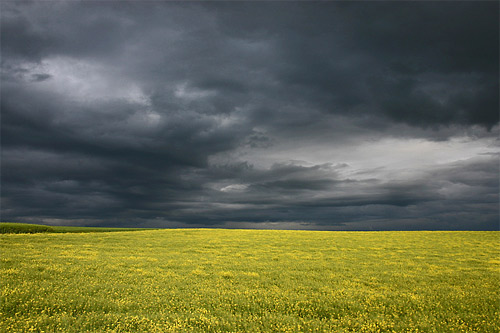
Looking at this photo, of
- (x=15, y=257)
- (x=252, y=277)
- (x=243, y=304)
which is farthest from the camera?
(x=15, y=257)

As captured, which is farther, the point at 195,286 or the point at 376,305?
the point at 195,286

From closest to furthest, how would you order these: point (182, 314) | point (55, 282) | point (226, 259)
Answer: point (182, 314), point (55, 282), point (226, 259)

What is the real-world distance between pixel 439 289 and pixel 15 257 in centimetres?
3450

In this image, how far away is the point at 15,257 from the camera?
1049 inches

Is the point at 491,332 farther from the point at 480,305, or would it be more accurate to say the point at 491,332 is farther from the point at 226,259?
the point at 226,259

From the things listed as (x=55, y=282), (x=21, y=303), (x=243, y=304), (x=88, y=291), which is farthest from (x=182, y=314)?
(x=55, y=282)

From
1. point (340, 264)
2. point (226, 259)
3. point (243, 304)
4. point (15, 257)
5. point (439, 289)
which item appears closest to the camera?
point (243, 304)

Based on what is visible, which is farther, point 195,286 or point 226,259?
point 226,259

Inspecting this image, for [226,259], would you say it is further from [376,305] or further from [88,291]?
[376,305]

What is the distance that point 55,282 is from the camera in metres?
18.6

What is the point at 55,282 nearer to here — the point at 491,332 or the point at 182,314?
the point at 182,314

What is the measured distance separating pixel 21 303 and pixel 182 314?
8.21 metres

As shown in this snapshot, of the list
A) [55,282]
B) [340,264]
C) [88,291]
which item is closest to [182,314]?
[88,291]

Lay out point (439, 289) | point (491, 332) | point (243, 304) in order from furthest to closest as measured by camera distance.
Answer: point (439, 289), point (243, 304), point (491, 332)
